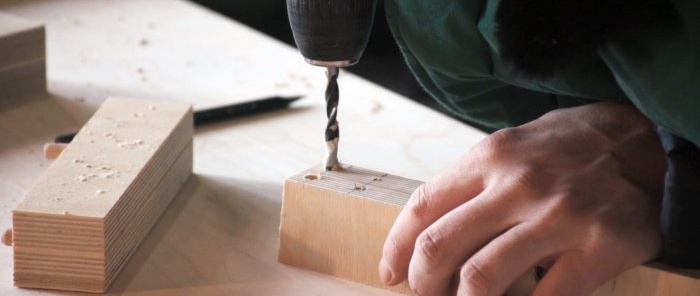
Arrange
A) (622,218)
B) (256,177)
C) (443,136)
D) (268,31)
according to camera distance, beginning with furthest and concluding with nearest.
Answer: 1. (268,31)
2. (443,136)
3. (256,177)
4. (622,218)

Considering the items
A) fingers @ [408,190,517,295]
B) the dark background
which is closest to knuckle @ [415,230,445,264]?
fingers @ [408,190,517,295]

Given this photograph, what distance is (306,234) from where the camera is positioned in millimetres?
639

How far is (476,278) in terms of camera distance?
1.77 ft

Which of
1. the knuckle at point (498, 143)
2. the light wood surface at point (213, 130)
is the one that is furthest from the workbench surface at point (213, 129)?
the knuckle at point (498, 143)

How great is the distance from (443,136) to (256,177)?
185 mm

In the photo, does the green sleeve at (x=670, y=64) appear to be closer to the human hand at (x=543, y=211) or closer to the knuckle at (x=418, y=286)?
the human hand at (x=543, y=211)

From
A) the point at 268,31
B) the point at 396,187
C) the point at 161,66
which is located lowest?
the point at 268,31

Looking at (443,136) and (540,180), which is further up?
(540,180)

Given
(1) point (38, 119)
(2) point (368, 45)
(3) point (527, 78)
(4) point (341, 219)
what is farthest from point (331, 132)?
(2) point (368, 45)

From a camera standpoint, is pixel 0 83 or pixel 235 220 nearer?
pixel 235 220

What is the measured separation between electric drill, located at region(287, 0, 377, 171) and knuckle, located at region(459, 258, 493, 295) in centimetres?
15

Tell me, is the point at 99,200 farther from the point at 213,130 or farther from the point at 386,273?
the point at 213,130

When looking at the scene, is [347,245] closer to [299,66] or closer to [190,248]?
[190,248]

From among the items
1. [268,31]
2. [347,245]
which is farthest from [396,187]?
[268,31]
